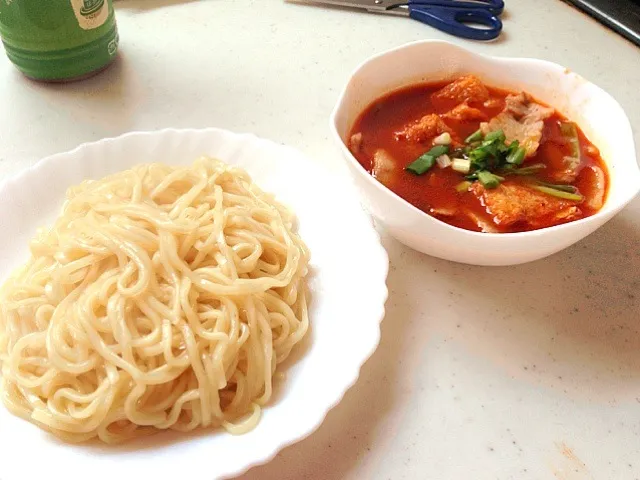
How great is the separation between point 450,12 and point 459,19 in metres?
0.07

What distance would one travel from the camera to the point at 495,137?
1.67 metres

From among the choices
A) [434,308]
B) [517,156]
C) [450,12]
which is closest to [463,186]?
→ [517,156]

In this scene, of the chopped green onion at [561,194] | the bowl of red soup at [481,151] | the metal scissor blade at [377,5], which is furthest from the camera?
the metal scissor blade at [377,5]

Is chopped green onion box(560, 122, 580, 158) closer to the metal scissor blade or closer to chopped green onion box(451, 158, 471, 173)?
chopped green onion box(451, 158, 471, 173)

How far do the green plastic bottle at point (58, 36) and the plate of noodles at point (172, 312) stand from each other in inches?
22.4

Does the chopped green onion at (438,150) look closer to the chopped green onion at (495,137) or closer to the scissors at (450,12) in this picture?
the chopped green onion at (495,137)

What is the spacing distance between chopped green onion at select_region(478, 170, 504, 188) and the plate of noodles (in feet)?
1.15

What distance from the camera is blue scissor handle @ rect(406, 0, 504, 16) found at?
261cm

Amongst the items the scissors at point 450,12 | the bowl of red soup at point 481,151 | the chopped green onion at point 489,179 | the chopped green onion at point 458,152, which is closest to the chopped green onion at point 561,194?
the bowl of red soup at point 481,151

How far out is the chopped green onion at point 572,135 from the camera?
170 cm

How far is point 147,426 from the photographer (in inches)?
49.1

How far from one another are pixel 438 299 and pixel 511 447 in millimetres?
425

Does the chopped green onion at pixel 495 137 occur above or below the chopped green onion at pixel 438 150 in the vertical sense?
above

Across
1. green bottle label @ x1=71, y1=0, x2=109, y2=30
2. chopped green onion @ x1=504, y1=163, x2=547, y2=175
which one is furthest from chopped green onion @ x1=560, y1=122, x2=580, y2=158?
green bottle label @ x1=71, y1=0, x2=109, y2=30
